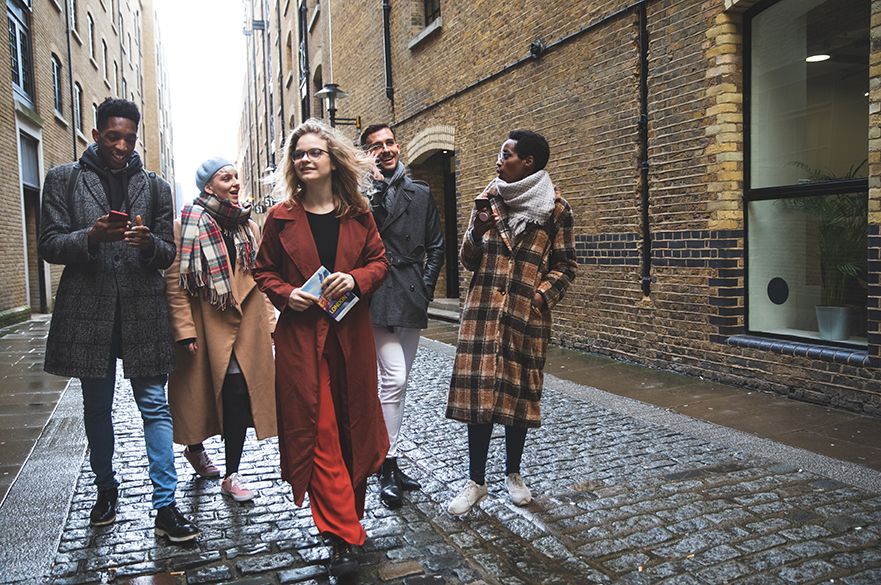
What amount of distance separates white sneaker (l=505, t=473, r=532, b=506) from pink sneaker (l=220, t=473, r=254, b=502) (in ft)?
4.42

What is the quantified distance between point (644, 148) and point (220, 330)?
496 centimetres

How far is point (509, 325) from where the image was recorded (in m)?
3.59

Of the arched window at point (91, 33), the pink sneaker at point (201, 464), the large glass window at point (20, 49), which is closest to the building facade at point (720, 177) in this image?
the pink sneaker at point (201, 464)

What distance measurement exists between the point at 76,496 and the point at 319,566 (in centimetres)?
165

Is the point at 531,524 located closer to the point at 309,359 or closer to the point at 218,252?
the point at 309,359

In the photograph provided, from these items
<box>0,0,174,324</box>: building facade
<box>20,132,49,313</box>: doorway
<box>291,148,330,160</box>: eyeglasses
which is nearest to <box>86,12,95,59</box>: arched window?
<box>0,0,174,324</box>: building facade

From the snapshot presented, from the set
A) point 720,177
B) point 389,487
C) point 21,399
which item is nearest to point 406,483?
point 389,487

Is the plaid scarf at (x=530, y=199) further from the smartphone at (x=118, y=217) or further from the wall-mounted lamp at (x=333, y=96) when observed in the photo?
A: the wall-mounted lamp at (x=333, y=96)

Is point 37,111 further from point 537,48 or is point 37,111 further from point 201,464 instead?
point 201,464

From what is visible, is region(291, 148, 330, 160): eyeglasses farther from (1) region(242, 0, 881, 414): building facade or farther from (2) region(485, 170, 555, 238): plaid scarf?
(1) region(242, 0, 881, 414): building facade

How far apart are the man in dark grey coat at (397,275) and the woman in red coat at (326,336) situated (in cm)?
67

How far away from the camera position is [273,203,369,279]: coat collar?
3133mm

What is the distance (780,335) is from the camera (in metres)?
6.22

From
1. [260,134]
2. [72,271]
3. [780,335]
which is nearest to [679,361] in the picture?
[780,335]
